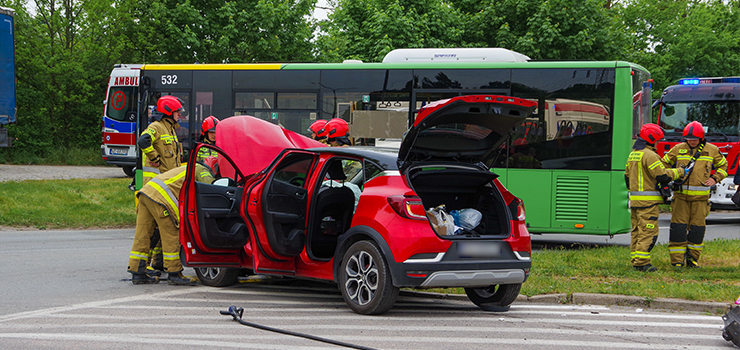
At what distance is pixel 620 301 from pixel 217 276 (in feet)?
13.8

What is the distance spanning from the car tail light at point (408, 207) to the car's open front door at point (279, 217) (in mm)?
1221

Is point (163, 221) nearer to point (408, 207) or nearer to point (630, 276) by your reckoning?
point (408, 207)

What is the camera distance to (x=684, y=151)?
975cm

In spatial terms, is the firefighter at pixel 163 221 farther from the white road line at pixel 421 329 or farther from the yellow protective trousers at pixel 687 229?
the yellow protective trousers at pixel 687 229

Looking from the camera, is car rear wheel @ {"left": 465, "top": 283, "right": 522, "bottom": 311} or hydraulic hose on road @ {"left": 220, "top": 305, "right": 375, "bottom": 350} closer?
hydraulic hose on road @ {"left": 220, "top": 305, "right": 375, "bottom": 350}

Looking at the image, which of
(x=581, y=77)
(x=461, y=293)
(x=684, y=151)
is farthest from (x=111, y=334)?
(x=581, y=77)

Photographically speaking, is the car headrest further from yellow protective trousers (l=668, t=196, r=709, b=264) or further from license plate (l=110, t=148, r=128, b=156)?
license plate (l=110, t=148, r=128, b=156)

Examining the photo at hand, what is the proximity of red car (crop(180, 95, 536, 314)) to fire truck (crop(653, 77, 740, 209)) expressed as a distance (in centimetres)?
1222

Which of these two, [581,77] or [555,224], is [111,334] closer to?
[555,224]

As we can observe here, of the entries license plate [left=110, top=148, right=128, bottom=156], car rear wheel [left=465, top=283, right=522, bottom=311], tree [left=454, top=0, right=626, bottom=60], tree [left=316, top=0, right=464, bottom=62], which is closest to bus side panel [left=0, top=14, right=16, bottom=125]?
license plate [left=110, top=148, right=128, bottom=156]

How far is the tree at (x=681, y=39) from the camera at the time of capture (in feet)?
107

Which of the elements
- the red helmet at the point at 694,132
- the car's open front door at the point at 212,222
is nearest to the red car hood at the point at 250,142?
the car's open front door at the point at 212,222

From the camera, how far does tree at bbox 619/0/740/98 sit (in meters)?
32.5

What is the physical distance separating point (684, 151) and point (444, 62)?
4958 mm
